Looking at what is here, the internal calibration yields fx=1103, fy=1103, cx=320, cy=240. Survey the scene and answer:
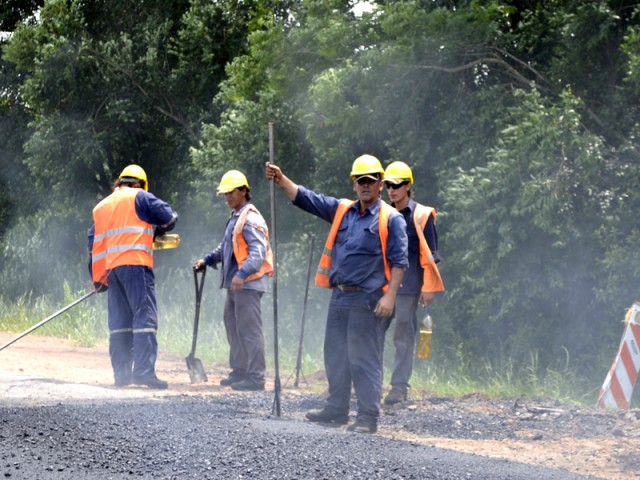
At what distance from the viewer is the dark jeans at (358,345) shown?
8.03 m

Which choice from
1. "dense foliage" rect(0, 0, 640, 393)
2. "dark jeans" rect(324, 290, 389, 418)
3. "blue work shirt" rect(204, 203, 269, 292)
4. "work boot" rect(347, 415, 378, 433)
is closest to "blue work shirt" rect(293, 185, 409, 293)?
"dark jeans" rect(324, 290, 389, 418)

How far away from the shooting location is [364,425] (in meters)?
7.95

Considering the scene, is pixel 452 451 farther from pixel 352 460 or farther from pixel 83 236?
pixel 83 236

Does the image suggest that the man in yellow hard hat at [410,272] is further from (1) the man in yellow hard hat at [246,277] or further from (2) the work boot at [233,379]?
(2) the work boot at [233,379]

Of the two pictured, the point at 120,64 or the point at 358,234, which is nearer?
the point at 358,234

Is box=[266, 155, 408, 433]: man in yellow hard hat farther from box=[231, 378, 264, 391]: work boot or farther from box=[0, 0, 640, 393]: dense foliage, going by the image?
box=[0, 0, 640, 393]: dense foliage

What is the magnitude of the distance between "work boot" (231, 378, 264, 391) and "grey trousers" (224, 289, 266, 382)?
0.13 feet

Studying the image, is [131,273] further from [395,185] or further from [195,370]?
[395,185]

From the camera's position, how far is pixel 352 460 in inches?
249

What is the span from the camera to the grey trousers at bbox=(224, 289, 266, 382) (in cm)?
1059

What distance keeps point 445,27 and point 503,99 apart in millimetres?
1087

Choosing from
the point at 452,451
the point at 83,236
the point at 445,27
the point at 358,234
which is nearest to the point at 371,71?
the point at 445,27

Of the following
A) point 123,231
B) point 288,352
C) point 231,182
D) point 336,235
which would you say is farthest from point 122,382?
point 288,352

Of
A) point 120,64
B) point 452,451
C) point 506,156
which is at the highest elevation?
point 120,64
